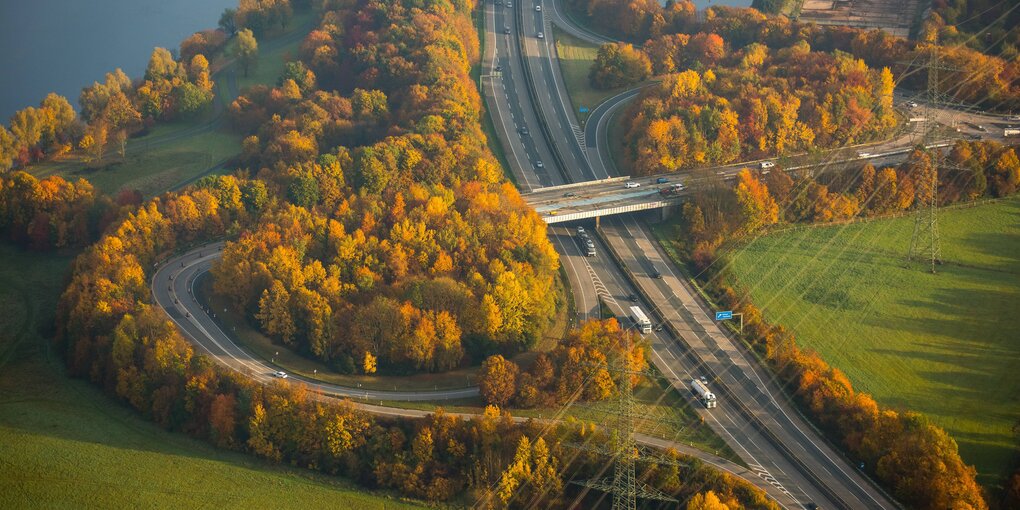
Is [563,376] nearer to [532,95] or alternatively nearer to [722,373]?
[722,373]

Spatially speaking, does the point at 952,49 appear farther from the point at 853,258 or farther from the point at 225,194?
the point at 225,194

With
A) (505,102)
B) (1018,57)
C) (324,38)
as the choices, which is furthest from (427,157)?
(1018,57)

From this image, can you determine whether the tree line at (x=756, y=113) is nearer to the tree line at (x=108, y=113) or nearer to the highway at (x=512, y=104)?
the highway at (x=512, y=104)

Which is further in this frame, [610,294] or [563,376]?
[610,294]

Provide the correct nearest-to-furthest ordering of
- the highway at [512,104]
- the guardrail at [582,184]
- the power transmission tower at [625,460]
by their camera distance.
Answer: the power transmission tower at [625,460], the guardrail at [582,184], the highway at [512,104]

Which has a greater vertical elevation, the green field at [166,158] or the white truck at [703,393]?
the green field at [166,158]

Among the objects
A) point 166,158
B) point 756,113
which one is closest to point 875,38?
point 756,113

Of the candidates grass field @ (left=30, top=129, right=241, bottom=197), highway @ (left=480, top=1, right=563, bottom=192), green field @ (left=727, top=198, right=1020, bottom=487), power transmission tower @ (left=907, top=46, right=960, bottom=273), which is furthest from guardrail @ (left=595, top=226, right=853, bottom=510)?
grass field @ (left=30, top=129, right=241, bottom=197)

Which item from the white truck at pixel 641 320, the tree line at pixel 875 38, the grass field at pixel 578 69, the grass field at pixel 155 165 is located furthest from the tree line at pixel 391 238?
the tree line at pixel 875 38
